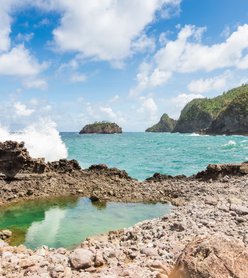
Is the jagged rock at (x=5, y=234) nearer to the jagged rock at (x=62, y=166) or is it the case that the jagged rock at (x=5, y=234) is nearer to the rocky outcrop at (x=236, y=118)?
the jagged rock at (x=62, y=166)

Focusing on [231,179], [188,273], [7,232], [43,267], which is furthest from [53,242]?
[231,179]

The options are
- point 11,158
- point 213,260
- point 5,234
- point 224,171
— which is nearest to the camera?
point 213,260

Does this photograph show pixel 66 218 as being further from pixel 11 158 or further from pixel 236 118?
pixel 236 118

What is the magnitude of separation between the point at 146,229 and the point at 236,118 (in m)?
163

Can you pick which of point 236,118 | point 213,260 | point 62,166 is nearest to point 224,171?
point 62,166

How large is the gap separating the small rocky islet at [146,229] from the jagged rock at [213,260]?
2 centimetres

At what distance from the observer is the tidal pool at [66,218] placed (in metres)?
20.6

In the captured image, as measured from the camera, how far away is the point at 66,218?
24828 millimetres

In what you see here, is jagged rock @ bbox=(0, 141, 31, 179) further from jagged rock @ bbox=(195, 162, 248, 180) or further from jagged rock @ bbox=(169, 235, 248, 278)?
jagged rock @ bbox=(169, 235, 248, 278)

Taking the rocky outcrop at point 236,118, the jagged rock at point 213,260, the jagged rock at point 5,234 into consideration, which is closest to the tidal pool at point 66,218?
the jagged rock at point 5,234

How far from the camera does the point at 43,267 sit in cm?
1180

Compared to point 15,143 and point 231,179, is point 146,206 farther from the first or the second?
point 15,143

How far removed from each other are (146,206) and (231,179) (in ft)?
29.6

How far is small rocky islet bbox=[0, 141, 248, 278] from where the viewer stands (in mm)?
8086
